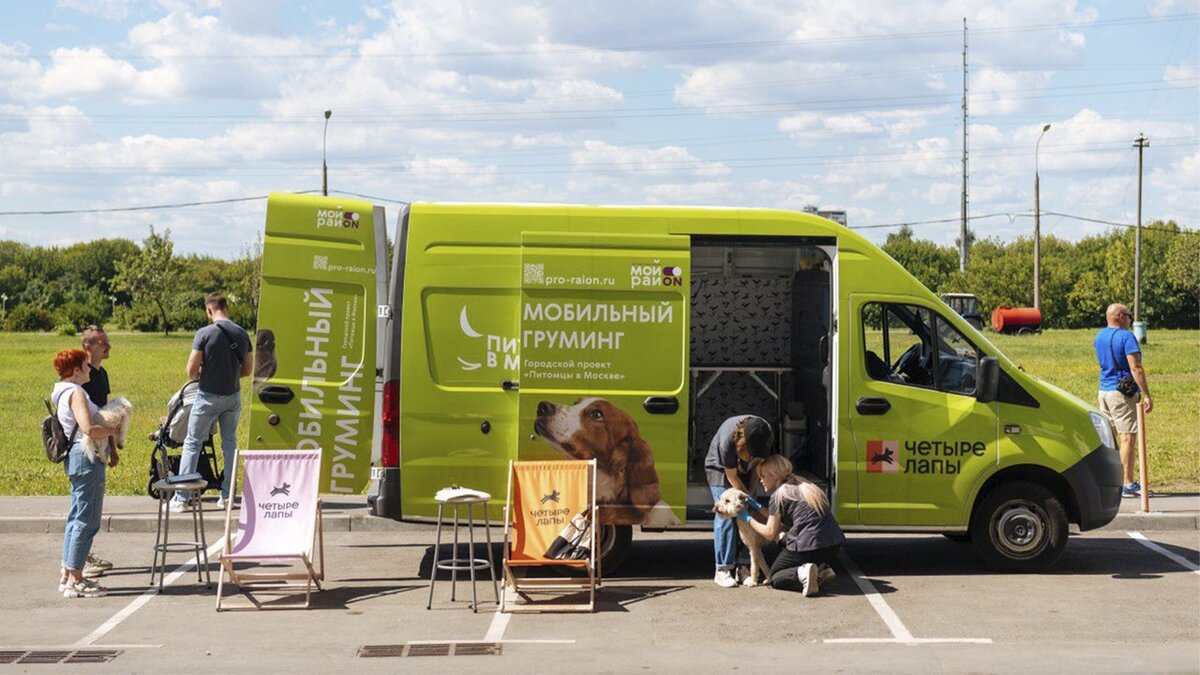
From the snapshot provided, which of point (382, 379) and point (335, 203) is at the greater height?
point (335, 203)

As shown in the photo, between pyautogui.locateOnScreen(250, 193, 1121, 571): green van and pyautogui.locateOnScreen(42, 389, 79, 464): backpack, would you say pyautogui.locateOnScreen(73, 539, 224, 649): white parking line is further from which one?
pyautogui.locateOnScreen(250, 193, 1121, 571): green van

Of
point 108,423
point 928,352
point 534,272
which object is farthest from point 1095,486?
point 108,423

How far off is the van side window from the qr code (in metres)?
2.40

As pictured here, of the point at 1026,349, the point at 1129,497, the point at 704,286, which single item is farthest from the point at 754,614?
the point at 1026,349

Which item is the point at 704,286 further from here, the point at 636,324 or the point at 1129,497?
the point at 1129,497

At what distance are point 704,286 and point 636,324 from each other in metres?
2.62

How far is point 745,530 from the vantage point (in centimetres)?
980

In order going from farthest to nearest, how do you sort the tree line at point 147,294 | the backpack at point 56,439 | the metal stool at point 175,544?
the tree line at point 147,294 → the metal stool at point 175,544 → the backpack at point 56,439

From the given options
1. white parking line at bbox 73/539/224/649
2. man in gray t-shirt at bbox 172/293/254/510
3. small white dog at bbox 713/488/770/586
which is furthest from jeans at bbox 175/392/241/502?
small white dog at bbox 713/488/770/586

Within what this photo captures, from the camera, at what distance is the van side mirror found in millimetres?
9977

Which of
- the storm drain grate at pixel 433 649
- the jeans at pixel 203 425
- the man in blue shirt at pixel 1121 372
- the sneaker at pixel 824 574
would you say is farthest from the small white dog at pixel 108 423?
the man in blue shirt at pixel 1121 372

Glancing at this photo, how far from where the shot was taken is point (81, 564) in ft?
Result: 31.5

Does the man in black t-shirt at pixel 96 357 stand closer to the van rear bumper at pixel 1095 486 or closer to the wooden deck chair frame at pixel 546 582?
the wooden deck chair frame at pixel 546 582

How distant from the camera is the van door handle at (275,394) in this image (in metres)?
10.7
